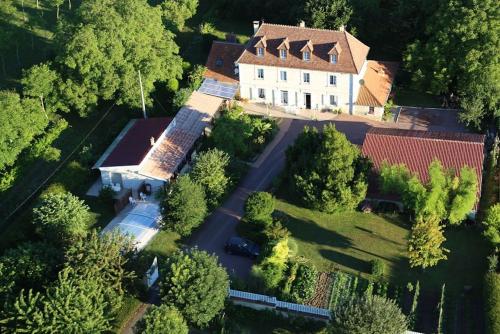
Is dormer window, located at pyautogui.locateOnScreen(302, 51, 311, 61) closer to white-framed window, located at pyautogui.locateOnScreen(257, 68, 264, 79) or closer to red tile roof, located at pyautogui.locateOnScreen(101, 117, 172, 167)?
white-framed window, located at pyautogui.locateOnScreen(257, 68, 264, 79)

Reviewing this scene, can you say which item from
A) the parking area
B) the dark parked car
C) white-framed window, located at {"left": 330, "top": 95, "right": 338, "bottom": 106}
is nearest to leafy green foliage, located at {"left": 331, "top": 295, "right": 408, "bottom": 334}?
the dark parked car

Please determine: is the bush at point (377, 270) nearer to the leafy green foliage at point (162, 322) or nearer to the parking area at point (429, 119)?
the leafy green foliage at point (162, 322)

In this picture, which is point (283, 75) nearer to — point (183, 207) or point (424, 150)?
point (424, 150)

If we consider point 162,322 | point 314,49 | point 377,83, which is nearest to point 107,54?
point 314,49

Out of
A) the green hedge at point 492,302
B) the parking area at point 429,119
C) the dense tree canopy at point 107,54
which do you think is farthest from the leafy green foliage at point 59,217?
the parking area at point 429,119

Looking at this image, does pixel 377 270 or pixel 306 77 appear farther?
pixel 306 77

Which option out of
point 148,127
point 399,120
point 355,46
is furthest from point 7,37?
point 399,120
